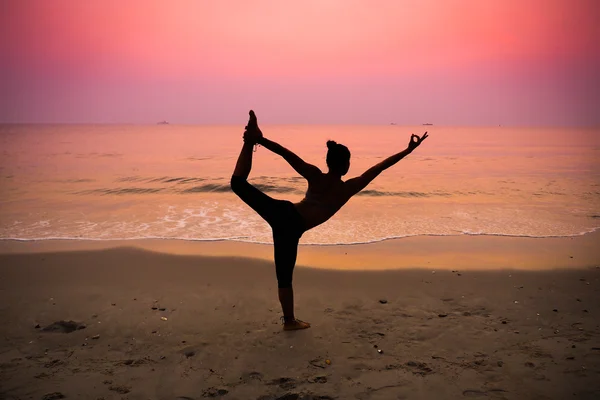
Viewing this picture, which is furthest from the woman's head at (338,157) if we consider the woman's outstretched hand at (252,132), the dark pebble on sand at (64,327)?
the dark pebble on sand at (64,327)

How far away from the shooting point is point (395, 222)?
13117 millimetres

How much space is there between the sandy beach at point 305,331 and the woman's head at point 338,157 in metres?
2.08

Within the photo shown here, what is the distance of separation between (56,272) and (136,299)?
2375 mm

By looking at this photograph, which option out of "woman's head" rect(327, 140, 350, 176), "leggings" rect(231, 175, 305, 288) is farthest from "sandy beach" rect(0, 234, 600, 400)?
"woman's head" rect(327, 140, 350, 176)

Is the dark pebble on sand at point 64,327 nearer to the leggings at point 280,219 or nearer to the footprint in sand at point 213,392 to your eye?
the footprint in sand at point 213,392

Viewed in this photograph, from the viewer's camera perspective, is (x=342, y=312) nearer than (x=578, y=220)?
Yes

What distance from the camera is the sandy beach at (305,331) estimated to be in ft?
13.1

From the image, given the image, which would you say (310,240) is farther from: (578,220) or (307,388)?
(578,220)

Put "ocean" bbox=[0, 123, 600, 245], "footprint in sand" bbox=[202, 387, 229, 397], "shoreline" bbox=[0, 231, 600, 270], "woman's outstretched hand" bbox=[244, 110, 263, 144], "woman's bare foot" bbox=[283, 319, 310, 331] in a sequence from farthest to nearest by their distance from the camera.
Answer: "ocean" bbox=[0, 123, 600, 245] → "shoreline" bbox=[0, 231, 600, 270] → "woman's bare foot" bbox=[283, 319, 310, 331] → "woman's outstretched hand" bbox=[244, 110, 263, 144] → "footprint in sand" bbox=[202, 387, 229, 397]

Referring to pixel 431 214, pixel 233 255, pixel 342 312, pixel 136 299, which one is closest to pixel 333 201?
pixel 342 312

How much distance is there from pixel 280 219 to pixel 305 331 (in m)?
1.53

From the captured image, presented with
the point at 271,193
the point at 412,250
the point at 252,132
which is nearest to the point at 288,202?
the point at 252,132

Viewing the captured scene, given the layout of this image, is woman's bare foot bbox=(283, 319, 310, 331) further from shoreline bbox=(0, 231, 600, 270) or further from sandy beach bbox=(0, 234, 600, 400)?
shoreline bbox=(0, 231, 600, 270)

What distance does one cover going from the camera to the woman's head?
468cm
